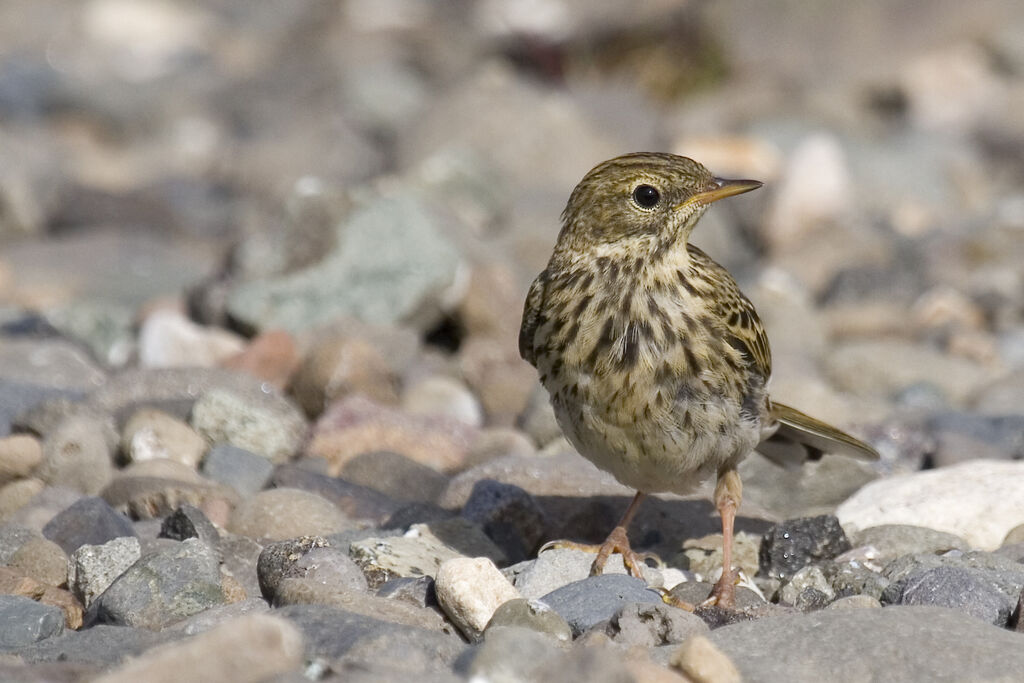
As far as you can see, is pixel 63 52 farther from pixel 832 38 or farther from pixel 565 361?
pixel 565 361

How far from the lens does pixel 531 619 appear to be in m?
5.45

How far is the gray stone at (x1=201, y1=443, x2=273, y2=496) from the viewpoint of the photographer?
308 inches

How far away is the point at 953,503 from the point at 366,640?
3.47 meters

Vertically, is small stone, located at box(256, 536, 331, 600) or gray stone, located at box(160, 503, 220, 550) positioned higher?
small stone, located at box(256, 536, 331, 600)

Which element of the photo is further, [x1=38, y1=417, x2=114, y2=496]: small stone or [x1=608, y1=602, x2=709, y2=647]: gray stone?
[x1=38, y1=417, x2=114, y2=496]: small stone

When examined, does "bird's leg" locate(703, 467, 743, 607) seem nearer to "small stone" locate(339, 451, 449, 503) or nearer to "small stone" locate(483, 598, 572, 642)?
"small stone" locate(483, 598, 572, 642)

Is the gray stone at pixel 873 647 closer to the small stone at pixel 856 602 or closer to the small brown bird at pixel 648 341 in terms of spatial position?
the small stone at pixel 856 602

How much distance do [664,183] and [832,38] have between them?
14.8 meters

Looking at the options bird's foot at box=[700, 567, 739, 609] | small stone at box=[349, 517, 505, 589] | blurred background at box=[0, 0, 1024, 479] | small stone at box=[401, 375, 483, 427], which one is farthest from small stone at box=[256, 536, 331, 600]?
small stone at box=[401, 375, 483, 427]

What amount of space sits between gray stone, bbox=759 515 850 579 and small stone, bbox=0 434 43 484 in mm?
3706

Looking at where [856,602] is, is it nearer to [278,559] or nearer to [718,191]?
[718,191]

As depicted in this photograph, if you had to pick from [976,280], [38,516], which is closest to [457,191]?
[976,280]

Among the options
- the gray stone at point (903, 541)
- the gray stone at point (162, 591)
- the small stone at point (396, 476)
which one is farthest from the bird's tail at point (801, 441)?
the gray stone at point (162, 591)

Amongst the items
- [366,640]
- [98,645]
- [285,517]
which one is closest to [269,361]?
[285,517]
